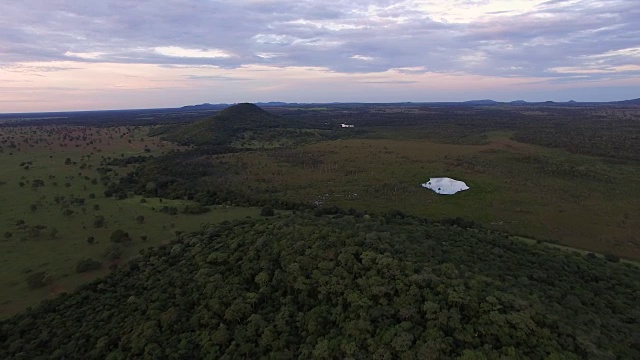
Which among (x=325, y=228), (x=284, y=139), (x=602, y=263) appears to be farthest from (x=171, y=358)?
(x=284, y=139)

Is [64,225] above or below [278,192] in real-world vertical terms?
below

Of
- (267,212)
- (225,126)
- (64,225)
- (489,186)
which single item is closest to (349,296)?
(267,212)

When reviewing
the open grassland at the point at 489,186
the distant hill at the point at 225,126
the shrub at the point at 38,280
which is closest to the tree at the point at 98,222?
the shrub at the point at 38,280

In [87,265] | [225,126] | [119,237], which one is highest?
[225,126]

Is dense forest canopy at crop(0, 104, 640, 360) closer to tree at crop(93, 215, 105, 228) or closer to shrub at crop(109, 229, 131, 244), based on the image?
shrub at crop(109, 229, 131, 244)

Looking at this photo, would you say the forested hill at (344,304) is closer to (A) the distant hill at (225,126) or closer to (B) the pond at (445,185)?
(B) the pond at (445,185)

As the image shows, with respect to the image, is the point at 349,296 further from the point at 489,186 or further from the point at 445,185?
the point at 445,185

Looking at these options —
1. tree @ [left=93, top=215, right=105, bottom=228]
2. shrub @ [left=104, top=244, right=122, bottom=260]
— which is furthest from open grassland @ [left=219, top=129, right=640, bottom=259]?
shrub @ [left=104, top=244, right=122, bottom=260]
